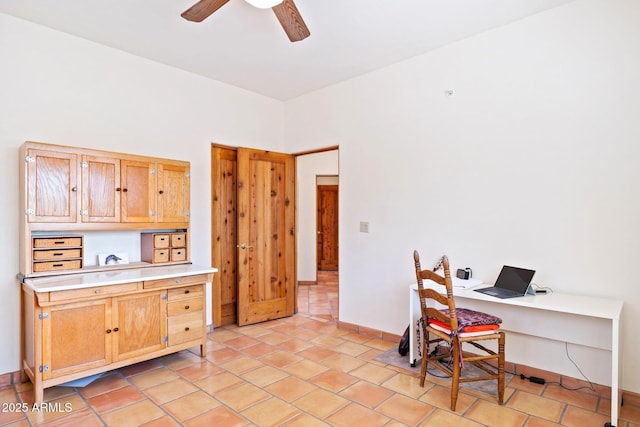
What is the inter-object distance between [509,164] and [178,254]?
311 cm

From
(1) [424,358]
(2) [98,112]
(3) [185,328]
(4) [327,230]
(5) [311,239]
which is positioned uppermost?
(2) [98,112]

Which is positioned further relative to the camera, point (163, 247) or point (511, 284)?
point (163, 247)

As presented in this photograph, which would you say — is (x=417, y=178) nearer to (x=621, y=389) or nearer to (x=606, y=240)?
(x=606, y=240)

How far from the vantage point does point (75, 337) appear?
261cm

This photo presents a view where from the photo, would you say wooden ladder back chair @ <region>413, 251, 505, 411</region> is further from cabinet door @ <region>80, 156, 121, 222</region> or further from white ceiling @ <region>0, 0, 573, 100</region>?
cabinet door @ <region>80, 156, 121, 222</region>

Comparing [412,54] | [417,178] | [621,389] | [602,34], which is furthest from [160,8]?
[621,389]

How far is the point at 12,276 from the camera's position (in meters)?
2.86

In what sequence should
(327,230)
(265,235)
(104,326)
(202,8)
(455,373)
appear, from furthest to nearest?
1. (327,230)
2. (265,235)
3. (104,326)
4. (455,373)
5. (202,8)

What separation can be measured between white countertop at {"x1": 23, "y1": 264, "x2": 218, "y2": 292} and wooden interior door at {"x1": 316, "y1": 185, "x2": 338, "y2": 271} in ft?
16.9

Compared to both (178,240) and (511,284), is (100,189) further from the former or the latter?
(511,284)

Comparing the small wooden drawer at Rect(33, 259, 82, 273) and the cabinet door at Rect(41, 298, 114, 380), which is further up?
the small wooden drawer at Rect(33, 259, 82, 273)

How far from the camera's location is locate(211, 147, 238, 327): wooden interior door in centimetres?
424

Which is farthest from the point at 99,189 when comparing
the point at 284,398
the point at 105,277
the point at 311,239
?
the point at 311,239

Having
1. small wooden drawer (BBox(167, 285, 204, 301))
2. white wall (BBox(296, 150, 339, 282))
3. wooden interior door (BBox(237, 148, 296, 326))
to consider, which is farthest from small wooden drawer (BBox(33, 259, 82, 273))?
white wall (BBox(296, 150, 339, 282))
